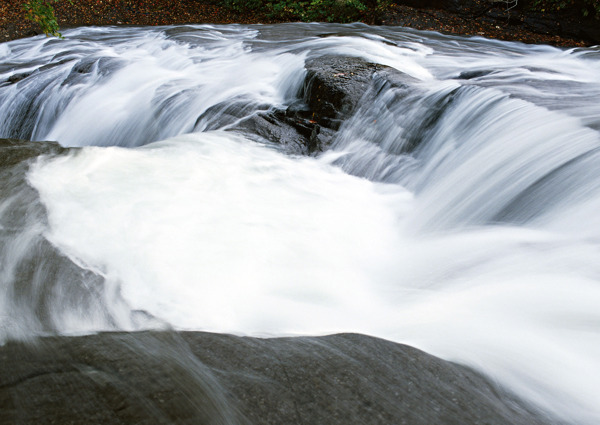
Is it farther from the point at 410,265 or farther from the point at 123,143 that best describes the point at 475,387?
the point at 123,143

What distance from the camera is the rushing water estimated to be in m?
2.55

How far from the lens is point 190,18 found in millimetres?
12859

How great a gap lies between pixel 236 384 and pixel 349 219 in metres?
2.55

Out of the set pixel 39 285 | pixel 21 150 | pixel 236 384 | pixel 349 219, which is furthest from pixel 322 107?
pixel 236 384

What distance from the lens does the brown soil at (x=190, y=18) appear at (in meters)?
10.2

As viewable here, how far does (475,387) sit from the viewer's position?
2066mm

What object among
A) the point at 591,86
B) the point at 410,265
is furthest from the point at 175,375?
the point at 591,86

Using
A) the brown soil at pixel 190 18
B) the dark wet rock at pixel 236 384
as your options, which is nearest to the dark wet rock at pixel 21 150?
the dark wet rock at pixel 236 384

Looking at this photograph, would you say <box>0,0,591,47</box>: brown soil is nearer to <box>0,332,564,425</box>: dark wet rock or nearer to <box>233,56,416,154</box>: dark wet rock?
<box>233,56,416,154</box>: dark wet rock

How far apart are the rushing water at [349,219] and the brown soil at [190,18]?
332 cm

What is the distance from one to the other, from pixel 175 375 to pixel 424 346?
1252 mm

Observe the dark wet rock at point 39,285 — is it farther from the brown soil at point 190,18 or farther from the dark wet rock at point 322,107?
the brown soil at point 190,18

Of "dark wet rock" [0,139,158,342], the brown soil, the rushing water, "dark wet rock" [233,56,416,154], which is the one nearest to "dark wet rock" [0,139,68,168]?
the rushing water

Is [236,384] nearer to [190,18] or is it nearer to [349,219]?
[349,219]
